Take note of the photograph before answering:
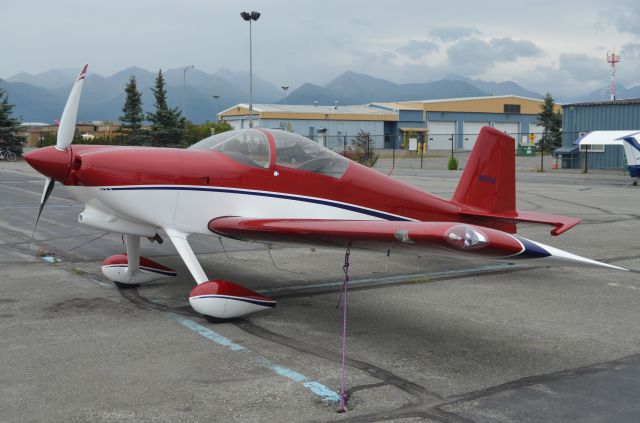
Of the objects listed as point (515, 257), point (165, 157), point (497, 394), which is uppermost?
point (165, 157)

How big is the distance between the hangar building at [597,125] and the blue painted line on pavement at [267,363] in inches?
1309

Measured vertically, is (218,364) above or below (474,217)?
below

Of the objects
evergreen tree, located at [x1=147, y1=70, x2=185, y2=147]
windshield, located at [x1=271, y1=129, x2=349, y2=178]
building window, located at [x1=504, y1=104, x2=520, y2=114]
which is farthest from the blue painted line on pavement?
building window, located at [x1=504, y1=104, x2=520, y2=114]

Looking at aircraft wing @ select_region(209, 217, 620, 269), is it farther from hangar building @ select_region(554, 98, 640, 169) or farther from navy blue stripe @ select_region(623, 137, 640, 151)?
hangar building @ select_region(554, 98, 640, 169)

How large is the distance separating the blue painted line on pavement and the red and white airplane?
0.21 m

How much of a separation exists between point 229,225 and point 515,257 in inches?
116

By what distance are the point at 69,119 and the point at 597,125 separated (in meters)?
37.0

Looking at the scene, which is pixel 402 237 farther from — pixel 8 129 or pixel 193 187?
pixel 8 129

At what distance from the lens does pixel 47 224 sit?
13.0 m

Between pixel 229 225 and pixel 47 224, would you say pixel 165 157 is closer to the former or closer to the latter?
pixel 229 225

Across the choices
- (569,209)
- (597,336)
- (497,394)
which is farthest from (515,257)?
(569,209)

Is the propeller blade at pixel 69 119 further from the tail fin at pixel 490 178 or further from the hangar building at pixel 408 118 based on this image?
the hangar building at pixel 408 118

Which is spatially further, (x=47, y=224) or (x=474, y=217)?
(x=47, y=224)

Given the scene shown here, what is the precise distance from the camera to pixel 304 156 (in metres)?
7.07
